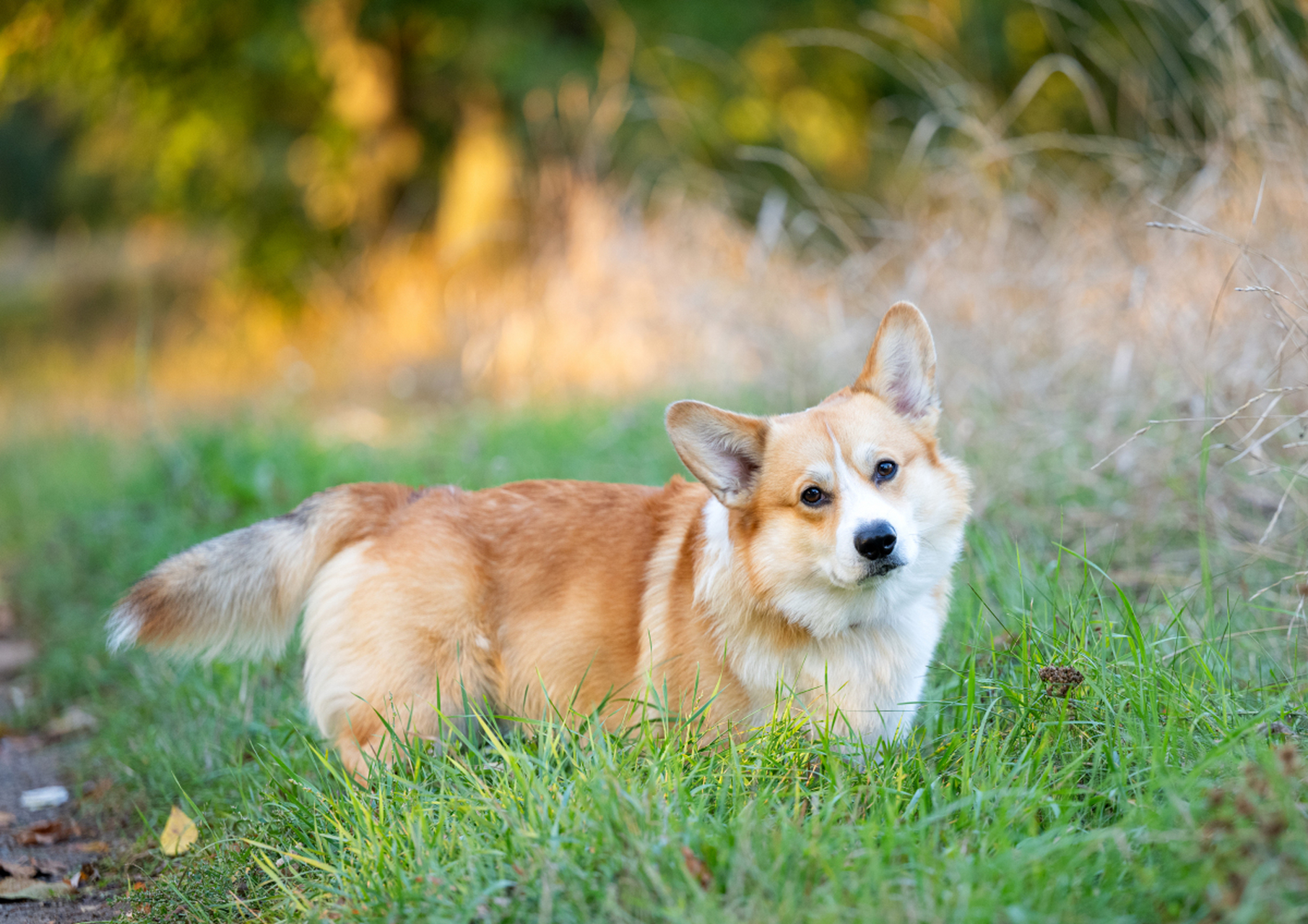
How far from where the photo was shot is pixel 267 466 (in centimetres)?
564

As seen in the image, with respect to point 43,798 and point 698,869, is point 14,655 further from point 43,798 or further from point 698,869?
point 698,869

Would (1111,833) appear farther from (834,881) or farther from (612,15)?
(612,15)

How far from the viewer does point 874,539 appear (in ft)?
7.88

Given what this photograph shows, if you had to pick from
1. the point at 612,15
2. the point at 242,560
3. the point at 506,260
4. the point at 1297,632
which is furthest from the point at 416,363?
the point at 1297,632

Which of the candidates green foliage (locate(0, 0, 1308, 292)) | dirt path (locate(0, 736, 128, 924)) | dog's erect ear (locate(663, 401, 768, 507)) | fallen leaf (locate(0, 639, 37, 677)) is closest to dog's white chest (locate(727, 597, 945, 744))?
dog's erect ear (locate(663, 401, 768, 507))

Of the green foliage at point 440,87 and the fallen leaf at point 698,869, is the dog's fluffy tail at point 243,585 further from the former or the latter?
the green foliage at point 440,87

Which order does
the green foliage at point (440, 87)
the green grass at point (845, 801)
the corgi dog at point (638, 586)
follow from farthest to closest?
1. the green foliage at point (440, 87)
2. the corgi dog at point (638, 586)
3. the green grass at point (845, 801)

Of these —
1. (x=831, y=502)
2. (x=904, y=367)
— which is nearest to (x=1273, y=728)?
(x=831, y=502)

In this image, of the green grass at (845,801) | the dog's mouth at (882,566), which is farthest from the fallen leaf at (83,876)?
the dog's mouth at (882,566)

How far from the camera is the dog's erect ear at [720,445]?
254 cm

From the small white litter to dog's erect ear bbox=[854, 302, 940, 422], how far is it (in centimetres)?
285

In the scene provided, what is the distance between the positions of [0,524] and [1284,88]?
25.2 ft

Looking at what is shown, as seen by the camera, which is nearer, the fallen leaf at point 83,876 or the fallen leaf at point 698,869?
the fallen leaf at point 698,869

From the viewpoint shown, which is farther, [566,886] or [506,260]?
[506,260]
